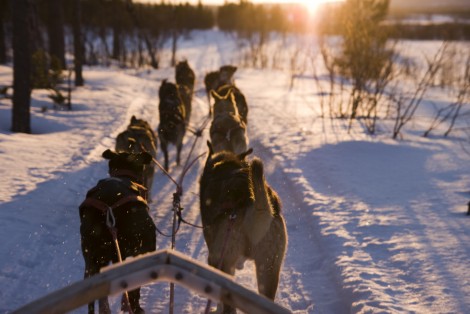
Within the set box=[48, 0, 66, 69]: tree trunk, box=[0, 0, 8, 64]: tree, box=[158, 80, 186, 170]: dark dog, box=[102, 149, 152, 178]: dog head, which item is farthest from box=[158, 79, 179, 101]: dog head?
box=[0, 0, 8, 64]: tree

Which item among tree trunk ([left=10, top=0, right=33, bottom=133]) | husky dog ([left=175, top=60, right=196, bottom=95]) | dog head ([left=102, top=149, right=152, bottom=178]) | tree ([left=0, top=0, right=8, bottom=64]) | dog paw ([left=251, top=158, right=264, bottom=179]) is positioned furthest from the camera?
tree ([left=0, top=0, right=8, bottom=64])

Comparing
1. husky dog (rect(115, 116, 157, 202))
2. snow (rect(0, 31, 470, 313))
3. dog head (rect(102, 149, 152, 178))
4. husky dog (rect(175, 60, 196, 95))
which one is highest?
husky dog (rect(175, 60, 196, 95))

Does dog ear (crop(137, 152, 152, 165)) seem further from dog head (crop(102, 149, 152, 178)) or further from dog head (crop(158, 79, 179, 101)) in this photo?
dog head (crop(158, 79, 179, 101))

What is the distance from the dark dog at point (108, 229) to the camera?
9.62 feet

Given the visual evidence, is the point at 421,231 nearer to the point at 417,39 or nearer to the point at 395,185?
the point at 395,185

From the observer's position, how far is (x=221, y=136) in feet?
20.7

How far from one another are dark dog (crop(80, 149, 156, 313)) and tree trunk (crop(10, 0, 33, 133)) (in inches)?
239

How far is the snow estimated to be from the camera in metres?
3.71

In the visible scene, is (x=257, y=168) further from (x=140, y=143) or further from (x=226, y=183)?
(x=140, y=143)

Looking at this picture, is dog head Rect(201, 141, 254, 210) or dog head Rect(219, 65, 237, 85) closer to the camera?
dog head Rect(201, 141, 254, 210)

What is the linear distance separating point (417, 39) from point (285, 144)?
4170 centimetres

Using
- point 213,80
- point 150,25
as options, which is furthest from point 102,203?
point 150,25

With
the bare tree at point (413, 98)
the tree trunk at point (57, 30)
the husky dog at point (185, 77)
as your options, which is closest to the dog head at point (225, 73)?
the husky dog at point (185, 77)

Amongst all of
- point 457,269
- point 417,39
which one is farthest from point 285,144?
point 417,39
